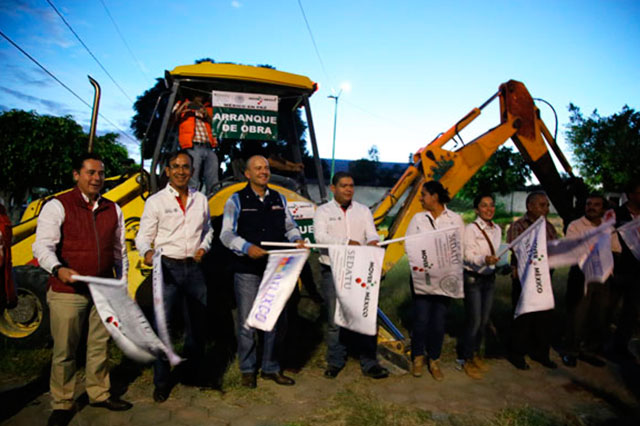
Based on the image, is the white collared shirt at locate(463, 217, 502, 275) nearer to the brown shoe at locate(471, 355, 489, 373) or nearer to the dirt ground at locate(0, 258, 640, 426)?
the brown shoe at locate(471, 355, 489, 373)

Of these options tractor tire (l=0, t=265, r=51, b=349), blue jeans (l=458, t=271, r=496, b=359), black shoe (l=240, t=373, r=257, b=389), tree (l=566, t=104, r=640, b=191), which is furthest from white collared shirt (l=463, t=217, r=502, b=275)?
tree (l=566, t=104, r=640, b=191)

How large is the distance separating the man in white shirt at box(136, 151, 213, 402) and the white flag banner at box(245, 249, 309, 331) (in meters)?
0.64

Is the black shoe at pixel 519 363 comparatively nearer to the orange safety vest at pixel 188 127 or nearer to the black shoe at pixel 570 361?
the black shoe at pixel 570 361

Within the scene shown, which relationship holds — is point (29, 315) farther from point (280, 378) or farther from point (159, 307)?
point (280, 378)

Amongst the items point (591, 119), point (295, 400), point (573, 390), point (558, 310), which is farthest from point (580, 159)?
point (295, 400)

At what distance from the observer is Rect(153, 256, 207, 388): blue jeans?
357 cm

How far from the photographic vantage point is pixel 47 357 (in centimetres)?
455

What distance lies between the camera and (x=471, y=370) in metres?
4.39

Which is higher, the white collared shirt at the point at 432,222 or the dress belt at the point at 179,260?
the white collared shirt at the point at 432,222

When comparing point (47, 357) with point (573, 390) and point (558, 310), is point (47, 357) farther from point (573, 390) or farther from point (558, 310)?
point (558, 310)

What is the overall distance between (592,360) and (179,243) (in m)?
4.69

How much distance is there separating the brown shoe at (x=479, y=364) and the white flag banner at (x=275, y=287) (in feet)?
7.93

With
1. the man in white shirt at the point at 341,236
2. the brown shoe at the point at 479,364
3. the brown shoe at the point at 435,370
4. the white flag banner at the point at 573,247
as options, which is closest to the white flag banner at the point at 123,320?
the man in white shirt at the point at 341,236

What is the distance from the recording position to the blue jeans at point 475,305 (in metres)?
4.36
